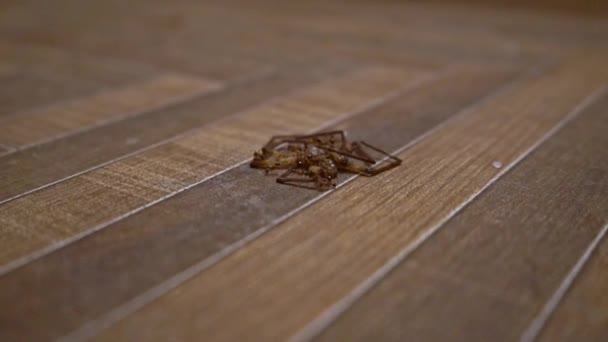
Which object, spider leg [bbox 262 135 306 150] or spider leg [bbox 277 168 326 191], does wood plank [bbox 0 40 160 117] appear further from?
spider leg [bbox 277 168 326 191]

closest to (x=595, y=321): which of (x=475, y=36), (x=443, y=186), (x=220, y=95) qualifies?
(x=443, y=186)

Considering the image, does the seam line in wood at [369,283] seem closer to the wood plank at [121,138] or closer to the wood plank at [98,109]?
the wood plank at [121,138]

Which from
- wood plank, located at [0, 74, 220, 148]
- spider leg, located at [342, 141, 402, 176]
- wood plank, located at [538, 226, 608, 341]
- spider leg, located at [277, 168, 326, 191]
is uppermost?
spider leg, located at [342, 141, 402, 176]

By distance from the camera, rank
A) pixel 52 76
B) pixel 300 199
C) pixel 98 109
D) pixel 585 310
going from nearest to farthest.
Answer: pixel 585 310
pixel 300 199
pixel 98 109
pixel 52 76

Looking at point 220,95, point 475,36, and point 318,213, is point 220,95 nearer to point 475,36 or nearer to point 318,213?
point 318,213

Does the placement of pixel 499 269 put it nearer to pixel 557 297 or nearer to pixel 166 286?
pixel 557 297

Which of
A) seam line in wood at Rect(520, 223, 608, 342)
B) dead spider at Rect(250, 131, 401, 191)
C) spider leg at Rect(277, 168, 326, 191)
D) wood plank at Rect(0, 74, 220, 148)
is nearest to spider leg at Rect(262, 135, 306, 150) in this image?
dead spider at Rect(250, 131, 401, 191)

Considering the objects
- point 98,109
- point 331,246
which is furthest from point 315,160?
point 98,109
